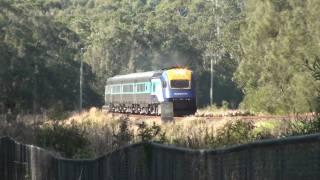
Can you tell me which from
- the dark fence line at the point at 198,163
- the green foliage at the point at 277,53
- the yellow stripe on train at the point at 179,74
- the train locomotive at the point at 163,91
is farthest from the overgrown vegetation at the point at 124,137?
the green foliage at the point at 277,53

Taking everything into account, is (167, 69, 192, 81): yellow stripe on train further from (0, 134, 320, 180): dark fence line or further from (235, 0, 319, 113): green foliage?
(0, 134, 320, 180): dark fence line

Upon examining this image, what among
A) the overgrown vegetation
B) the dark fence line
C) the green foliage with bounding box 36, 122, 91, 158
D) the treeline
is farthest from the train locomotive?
the dark fence line

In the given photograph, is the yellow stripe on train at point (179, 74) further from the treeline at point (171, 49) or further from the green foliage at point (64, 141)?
the green foliage at point (64, 141)

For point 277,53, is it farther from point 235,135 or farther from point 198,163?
point 198,163

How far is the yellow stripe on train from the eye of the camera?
4353 centimetres

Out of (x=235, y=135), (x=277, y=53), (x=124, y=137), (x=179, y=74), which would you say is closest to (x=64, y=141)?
(x=124, y=137)

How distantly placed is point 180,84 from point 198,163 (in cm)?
3755

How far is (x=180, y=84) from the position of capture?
43688 mm

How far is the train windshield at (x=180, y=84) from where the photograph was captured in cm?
4306

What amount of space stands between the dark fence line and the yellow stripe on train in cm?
3207

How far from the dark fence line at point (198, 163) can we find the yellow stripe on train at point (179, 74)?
32.1 metres

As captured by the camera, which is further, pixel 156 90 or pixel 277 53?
pixel 277 53

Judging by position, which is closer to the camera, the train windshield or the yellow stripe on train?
the train windshield

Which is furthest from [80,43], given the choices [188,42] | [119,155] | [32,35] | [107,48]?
[119,155]
